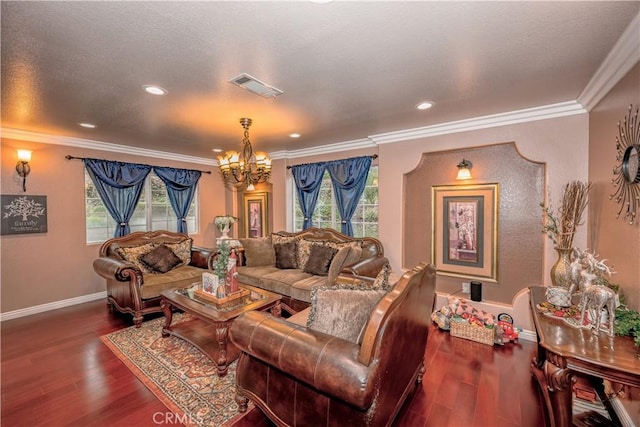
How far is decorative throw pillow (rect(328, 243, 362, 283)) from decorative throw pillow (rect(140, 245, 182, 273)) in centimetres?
256

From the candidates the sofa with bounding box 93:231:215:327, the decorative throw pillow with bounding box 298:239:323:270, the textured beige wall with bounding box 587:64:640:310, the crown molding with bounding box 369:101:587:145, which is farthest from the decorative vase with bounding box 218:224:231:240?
the textured beige wall with bounding box 587:64:640:310

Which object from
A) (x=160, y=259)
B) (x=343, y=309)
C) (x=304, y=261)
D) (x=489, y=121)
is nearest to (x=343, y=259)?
(x=304, y=261)

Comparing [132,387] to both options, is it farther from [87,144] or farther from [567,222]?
[567,222]

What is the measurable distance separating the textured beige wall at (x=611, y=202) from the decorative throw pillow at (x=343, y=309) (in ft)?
5.82

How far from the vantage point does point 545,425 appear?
1847mm

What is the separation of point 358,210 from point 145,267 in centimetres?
344

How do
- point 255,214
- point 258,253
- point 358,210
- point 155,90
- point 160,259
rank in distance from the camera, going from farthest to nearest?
point 255,214, point 358,210, point 258,253, point 160,259, point 155,90

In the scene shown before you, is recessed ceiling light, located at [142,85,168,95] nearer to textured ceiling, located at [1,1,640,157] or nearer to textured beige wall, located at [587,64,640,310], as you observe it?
textured ceiling, located at [1,1,640,157]

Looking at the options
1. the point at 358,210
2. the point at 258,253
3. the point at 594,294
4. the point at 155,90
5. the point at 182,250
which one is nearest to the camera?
the point at 594,294

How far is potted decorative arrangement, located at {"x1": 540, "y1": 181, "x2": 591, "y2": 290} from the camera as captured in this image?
241cm

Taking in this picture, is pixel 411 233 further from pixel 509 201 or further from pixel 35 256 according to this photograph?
pixel 35 256

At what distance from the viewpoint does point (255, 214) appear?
5.95 meters

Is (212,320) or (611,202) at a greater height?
(611,202)

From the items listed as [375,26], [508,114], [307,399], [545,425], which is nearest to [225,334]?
[307,399]
